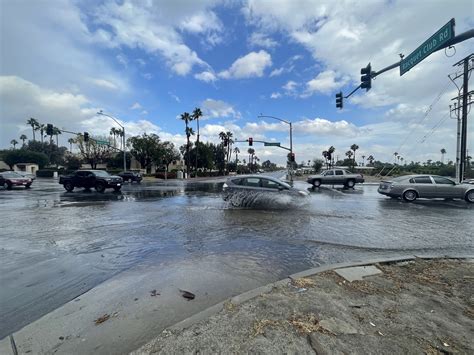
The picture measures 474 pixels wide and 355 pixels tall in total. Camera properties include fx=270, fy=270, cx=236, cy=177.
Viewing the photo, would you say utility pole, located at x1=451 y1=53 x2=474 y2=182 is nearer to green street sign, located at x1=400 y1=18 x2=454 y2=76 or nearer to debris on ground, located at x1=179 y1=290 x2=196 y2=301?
green street sign, located at x1=400 y1=18 x2=454 y2=76

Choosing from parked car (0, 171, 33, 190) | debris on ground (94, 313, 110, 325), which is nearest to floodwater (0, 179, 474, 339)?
debris on ground (94, 313, 110, 325)

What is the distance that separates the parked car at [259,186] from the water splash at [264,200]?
15cm

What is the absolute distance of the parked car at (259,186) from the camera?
12.8m

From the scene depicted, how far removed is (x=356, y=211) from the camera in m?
12.0

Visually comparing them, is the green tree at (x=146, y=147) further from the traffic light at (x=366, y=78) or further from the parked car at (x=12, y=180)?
the traffic light at (x=366, y=78)

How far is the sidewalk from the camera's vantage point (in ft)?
9.04

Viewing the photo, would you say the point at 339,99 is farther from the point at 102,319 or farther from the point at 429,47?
the point at 102,319

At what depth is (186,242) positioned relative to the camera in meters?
7.02

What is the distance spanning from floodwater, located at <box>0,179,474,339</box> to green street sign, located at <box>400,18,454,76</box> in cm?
541

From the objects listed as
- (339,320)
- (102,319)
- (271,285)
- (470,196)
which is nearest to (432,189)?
(470,196)

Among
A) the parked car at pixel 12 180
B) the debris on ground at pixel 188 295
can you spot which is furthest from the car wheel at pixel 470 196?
the parked car at pixel 12 180

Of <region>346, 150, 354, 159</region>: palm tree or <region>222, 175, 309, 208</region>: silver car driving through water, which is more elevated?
<region>346, 150, 354, 159</region>: palm tree

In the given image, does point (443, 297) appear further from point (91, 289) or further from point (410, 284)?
point (91, 289)

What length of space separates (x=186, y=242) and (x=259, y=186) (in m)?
6.71
